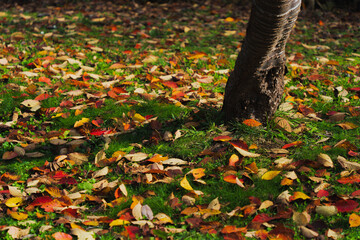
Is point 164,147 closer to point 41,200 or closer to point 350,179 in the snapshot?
point 41,200

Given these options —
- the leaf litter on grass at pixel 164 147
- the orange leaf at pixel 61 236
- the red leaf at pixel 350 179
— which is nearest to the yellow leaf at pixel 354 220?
the leaf litter on grass at pixel 164 147

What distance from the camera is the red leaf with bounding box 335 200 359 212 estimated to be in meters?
2.64

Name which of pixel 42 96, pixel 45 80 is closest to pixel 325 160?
pixel 42 96

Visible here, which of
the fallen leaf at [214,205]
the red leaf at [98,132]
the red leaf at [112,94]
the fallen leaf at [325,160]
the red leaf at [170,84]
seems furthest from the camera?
the red leaf at [170,84]

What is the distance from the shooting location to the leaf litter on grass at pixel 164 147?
264 centimetres

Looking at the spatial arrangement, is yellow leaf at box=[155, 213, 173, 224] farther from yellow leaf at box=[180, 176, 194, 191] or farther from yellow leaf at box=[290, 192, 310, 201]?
yellow leaf at box=[290, 192, 310, 201]

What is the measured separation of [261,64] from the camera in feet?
10.9

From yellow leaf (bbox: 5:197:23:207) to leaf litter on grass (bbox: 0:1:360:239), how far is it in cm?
1

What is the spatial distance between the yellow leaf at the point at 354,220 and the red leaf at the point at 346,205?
0.08 meters

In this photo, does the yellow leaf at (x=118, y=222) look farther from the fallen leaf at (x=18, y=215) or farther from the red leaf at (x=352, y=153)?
the red leaf at (x=352, y=153)

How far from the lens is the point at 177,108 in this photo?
A: 12.8 feet

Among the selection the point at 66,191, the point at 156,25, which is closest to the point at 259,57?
the point at 66,191

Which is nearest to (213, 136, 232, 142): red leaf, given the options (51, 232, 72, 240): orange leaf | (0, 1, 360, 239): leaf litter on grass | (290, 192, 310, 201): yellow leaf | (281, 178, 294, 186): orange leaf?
(0, 1, 360, 239): leaf litter on grass

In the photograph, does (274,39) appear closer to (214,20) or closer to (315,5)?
(214,20)
